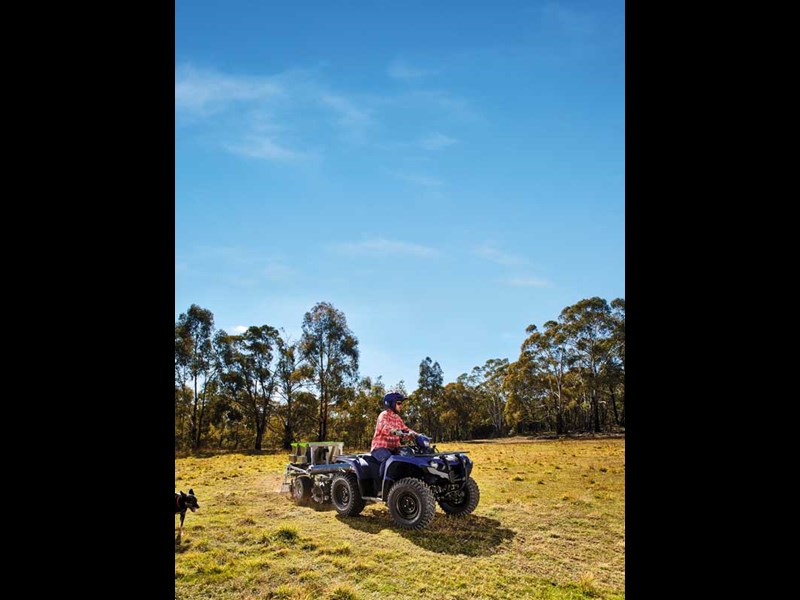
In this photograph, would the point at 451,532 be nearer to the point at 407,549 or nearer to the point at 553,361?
the point at 407,549

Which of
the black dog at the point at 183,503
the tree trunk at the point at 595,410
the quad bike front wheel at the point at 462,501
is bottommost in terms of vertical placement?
the tree trunk at the point at 595,410

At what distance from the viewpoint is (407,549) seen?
4.19 meters

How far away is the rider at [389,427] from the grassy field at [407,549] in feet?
2.13

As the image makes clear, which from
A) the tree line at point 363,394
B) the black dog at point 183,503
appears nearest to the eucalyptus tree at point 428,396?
the tree line at point 363,394

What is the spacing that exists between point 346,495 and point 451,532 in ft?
3.99

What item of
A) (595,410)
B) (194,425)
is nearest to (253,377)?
(194,425)

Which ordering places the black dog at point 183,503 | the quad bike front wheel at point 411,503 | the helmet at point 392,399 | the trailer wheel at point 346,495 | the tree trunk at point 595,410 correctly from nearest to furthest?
1. the black dog at point 183,503
2. the quad bike front wheel at point 411,503
3. the helmet at point 392,399
4. the trailer wheel at point 346,495
5. the tree trunk at point 595,410

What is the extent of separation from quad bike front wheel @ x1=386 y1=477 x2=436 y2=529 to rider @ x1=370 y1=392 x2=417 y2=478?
0.33 meters

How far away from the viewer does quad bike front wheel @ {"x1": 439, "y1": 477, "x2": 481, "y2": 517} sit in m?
5.10

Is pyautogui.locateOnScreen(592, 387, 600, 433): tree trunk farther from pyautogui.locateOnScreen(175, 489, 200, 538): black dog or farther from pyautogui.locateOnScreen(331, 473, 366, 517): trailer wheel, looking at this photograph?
pyautogui.locateOnScreen(175, 489, 200, 538): black dog

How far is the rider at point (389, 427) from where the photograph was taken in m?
4.99

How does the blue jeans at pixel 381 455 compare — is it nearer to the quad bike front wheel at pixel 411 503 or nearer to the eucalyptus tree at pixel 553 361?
the quad bike front wheel at pixel 411 503
